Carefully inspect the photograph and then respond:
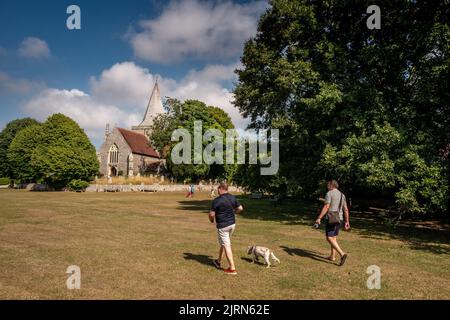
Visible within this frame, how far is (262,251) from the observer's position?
9.10 m

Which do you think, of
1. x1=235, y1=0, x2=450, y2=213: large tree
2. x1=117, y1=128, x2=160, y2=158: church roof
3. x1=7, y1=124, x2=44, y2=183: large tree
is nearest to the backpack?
x1=235, y1=0, x2=450, y2=213: large tree

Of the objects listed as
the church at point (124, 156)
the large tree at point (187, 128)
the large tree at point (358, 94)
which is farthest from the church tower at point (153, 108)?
the large tree at point (358, 94)

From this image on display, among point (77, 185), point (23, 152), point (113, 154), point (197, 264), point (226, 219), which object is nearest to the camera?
point (226, 219)

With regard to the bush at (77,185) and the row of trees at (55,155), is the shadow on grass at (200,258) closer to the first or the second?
the bush at (77,185)

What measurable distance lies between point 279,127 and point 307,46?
19.6 ft

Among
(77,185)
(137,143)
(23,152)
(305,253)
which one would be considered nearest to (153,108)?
(137,143)

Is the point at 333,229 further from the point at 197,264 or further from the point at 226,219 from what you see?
the point at 197,264

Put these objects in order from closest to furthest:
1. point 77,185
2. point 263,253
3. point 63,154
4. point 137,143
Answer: point 263,253 → point 77,185 → point 63,154 → point 137,143

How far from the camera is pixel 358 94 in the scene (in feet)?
56.2

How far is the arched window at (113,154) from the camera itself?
251ft

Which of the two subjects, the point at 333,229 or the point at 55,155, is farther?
the point at 55,155

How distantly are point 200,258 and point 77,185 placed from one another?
49.3 metres

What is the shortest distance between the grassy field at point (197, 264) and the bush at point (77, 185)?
39602mm
